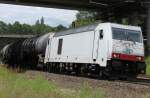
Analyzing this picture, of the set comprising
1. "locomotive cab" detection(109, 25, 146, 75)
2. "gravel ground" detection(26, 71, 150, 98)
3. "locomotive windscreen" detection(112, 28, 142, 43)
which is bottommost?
"gravel ground" detection(26, 71, 150, 98)

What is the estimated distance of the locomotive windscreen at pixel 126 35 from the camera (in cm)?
2323

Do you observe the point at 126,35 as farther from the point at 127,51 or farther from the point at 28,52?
the point at 28,52

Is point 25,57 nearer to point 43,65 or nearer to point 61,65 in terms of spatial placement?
point 43,65

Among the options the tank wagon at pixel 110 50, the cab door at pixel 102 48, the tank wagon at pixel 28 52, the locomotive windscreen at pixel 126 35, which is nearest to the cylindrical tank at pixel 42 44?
the tank wagon at pixel 28 52

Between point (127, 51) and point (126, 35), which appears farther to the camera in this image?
point (126, 35)

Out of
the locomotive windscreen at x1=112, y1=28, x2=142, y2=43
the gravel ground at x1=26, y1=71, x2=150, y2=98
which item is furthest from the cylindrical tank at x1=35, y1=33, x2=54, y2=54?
the gravel ground at x1=26, y1=71, x2=150, y2=98

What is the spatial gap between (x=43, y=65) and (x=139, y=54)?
13.9 meters

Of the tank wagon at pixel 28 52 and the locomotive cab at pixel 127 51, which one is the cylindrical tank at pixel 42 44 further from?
the locomotive cab at pixel 127 51

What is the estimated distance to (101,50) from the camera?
75.4 ft

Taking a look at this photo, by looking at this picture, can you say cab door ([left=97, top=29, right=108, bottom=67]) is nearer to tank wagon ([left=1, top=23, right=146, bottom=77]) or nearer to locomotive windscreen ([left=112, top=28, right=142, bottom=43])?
tank wagon ([left=1, top=23, right=146, bottom=77])

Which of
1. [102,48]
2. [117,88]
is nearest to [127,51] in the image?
[102,48]

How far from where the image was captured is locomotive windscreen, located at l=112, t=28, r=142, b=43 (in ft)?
76.2

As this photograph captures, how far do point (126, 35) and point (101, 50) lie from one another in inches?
63.6

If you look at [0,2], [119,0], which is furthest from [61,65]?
[0,2]
